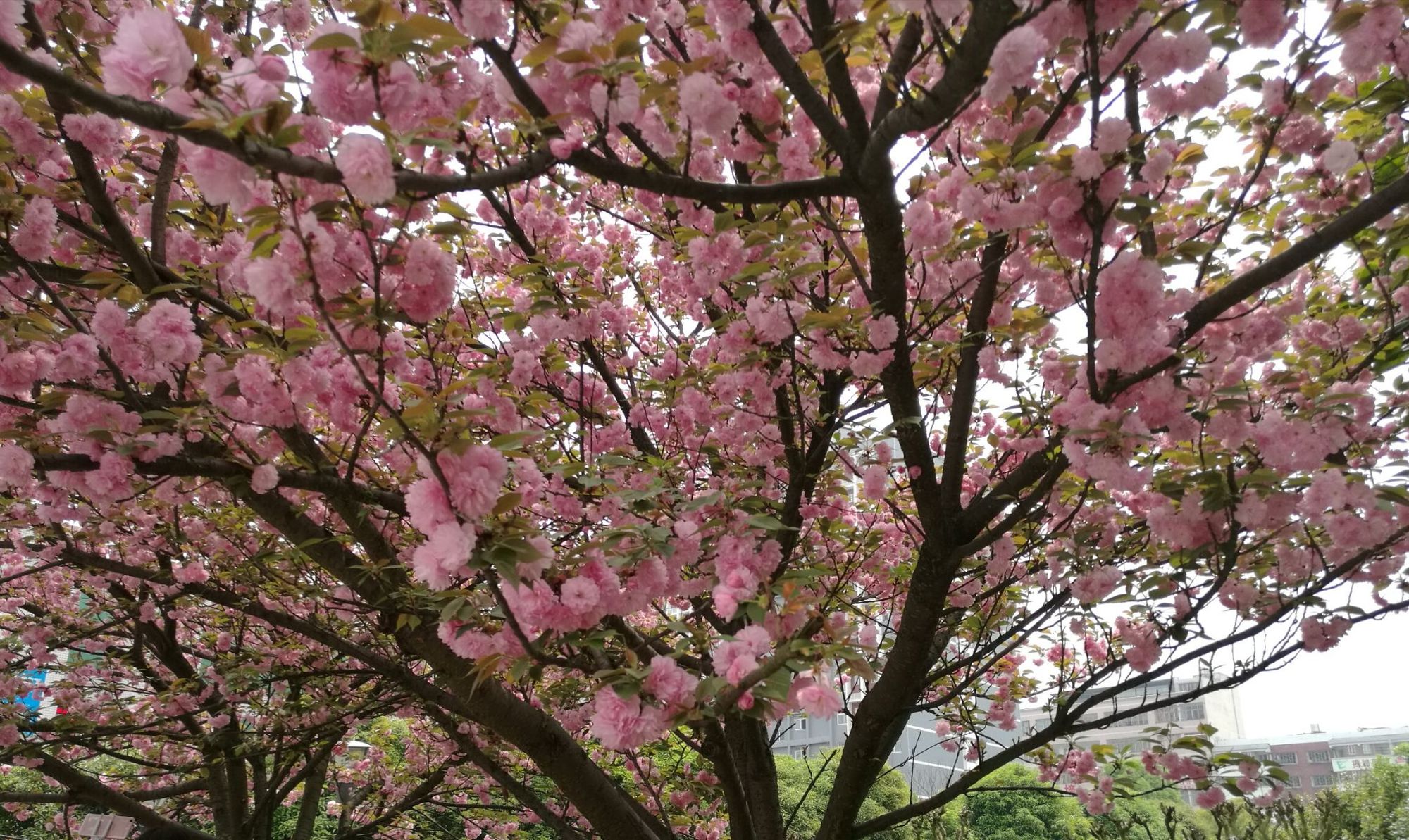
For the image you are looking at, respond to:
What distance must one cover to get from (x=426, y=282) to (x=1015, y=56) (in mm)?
1208

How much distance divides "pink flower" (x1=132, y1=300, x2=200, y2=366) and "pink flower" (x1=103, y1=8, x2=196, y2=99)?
929 mm

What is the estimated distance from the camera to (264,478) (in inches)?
80.9

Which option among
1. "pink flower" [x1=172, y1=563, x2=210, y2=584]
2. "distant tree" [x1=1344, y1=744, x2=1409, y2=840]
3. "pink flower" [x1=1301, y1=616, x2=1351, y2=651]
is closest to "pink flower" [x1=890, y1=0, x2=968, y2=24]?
"pink flower" [x1=1301, y1=616, x2=1351, y2=651]

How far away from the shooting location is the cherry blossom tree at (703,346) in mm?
1372

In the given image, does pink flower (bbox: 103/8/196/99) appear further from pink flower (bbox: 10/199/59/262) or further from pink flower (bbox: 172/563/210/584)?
pink flower (bbox: 172/563/210/584)

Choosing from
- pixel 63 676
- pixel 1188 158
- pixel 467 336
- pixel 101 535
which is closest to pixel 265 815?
pixel 63 676

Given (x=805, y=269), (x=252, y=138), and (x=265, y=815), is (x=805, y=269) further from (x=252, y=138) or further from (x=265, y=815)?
(x=265, y=815)

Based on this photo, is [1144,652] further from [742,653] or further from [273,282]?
[273,282]

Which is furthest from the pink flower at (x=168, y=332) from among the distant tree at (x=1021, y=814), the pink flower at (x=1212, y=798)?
the distant tree at (x=1021, y=814)

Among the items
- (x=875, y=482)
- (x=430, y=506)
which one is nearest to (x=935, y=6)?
(x=430, y=506)

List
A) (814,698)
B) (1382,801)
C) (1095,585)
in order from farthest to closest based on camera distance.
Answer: (1382,801) < (1095,585) < (814,698)

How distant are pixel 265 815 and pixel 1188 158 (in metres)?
6.09

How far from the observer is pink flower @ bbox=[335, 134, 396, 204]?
1131 mm

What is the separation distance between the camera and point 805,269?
204 cm
